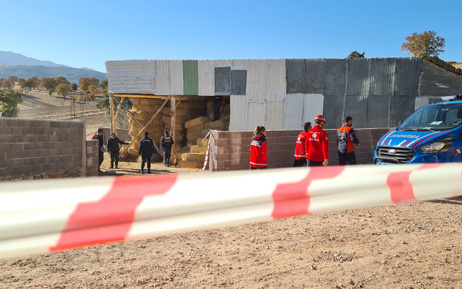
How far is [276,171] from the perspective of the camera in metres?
2.34

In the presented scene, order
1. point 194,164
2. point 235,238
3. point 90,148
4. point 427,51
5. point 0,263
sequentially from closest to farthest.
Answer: point 0,263 → point 235,238 → point 90,148 → point 194,164 → point 427,51

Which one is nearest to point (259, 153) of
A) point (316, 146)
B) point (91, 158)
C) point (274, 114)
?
point (316, 146)

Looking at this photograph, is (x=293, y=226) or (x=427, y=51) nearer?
(x=293, y=226)

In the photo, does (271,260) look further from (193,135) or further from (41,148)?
(193,135)

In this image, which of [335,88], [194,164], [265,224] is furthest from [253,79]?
[265,224]

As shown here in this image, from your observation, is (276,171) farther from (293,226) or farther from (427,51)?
(427,51)

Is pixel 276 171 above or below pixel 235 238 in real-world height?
above

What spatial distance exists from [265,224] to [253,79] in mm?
15017

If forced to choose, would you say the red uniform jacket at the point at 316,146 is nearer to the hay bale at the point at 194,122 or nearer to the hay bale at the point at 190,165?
the hay bale at the point at 190,165

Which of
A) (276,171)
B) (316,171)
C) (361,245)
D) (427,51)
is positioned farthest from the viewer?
(427,51)

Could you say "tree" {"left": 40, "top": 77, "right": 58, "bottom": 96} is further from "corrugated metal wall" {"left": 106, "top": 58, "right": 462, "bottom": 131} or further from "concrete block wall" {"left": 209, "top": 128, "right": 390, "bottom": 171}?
Answer: "concrete block wall" {"left": 209, "top": 128, "right": 390, "bottom": 171}

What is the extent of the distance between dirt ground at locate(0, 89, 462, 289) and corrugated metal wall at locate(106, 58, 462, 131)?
558 inches

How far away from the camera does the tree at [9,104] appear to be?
2539 inches

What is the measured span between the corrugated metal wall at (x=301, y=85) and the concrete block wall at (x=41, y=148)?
1004 cm
